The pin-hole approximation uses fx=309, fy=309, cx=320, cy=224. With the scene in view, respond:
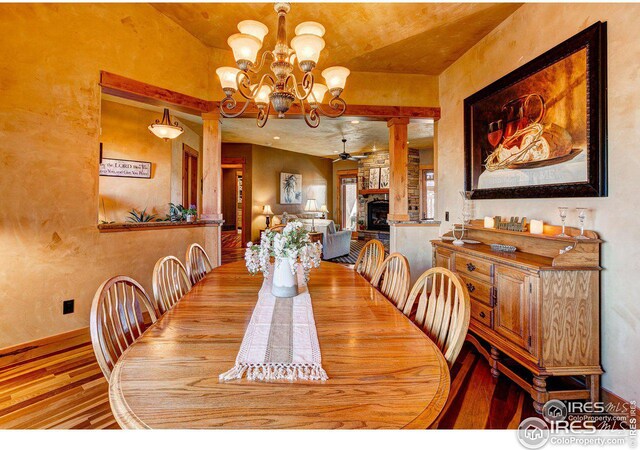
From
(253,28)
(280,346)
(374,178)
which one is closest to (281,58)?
(253,28)

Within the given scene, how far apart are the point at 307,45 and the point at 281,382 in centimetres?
185

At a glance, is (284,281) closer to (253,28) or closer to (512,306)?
(512,306)

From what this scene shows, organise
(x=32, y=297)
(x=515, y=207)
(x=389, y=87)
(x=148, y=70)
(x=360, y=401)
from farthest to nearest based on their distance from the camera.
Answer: (x=389, y=87), (x=148, y=70), (x=515, y=207), (x=32, y=297), (x=360, y=401)

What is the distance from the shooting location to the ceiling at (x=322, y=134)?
5.86 m

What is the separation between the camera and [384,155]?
28.5 feet

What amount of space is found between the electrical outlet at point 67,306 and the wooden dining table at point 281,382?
6.14ft

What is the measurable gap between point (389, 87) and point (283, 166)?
526 cm

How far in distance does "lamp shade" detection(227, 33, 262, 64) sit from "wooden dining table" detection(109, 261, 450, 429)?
1.53 meters

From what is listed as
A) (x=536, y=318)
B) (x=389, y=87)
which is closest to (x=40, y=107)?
(x=389, y=87)

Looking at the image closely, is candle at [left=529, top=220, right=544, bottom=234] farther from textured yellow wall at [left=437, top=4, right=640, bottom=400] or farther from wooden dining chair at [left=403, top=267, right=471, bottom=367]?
wooden dining chair at [left=403, top=267, right=471, bottom=367]

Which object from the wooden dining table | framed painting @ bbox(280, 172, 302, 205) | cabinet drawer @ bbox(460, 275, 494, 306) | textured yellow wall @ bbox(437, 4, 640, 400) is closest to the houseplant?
the wooden dining table

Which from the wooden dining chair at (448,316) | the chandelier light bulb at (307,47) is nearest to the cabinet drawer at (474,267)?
the wooden dining chair at (448,316)

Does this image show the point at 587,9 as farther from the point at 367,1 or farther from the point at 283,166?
the point at 283,166

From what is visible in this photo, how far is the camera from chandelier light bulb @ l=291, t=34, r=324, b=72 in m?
1.88
